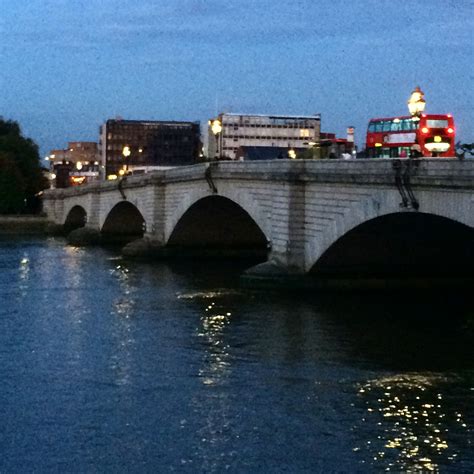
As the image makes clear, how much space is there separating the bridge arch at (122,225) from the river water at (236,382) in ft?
116

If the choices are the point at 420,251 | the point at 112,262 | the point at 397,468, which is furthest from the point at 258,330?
the point at 112,262

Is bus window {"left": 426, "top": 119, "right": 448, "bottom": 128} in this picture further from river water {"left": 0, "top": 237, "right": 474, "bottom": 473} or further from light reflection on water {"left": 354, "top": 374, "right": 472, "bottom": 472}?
light reflection on water {"left": 354, "top": 374, "right": 472, "bottom": 472}

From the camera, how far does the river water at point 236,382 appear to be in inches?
725

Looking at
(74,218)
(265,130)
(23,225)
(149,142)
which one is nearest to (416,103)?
(74,218)

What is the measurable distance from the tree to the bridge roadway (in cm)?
4796

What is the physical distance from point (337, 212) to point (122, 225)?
42.0 meters

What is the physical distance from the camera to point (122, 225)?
76.6 metres

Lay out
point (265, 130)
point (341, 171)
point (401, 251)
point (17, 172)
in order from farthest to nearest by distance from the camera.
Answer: point (265, 130)
point (17, 172)
point (401, 251)
point (341, 171)

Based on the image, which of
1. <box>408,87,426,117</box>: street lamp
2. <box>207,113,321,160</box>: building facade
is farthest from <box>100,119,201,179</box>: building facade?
<box>408,87,426,117</box>: street lamp

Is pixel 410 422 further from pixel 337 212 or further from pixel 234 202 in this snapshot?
pixel 234 202

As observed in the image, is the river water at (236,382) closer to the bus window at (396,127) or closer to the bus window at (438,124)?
the bus window at (438,124)

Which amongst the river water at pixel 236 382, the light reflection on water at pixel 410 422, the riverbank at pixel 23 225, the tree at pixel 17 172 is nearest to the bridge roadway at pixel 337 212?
the river water at pixel 236 382

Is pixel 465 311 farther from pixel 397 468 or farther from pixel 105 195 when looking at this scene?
pixel 105 195

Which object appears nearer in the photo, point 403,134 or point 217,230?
point 403,134
